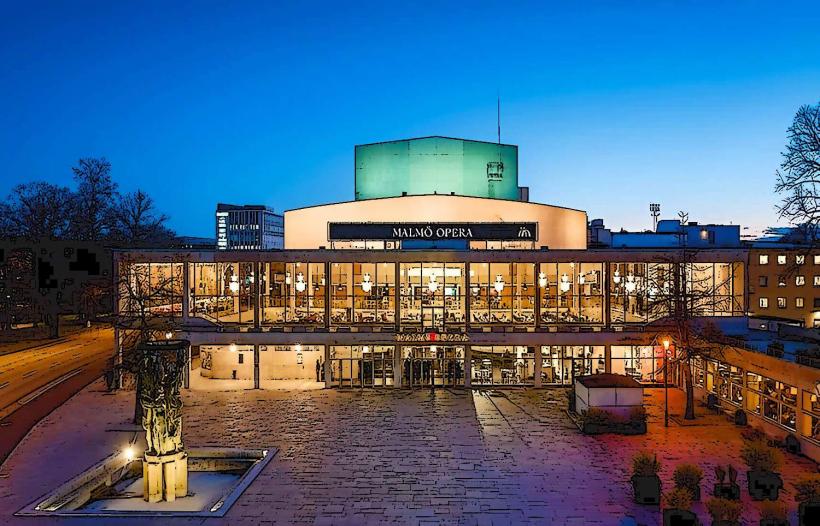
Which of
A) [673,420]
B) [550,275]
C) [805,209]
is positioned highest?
[805,209]

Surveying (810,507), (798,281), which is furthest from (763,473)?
(798,281)

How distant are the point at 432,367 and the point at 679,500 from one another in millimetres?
22043

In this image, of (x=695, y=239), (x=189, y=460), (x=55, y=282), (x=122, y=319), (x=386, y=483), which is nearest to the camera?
(x=386, y=483)

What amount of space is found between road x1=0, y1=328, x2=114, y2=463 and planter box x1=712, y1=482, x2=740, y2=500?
25.1m

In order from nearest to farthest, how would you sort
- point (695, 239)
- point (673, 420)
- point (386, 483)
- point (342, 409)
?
point (386, 483), point (673, 420), point (342, 409), point (695, 239)

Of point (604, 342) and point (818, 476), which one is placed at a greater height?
point (604, 342)

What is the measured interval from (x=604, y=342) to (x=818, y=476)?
54.7 ft

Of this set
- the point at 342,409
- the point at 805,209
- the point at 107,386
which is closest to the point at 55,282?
the point at 107,386

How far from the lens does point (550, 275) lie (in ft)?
129

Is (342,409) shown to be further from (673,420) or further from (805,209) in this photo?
(805,209)

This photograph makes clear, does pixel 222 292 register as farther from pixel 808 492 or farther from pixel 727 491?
pixel 808 492

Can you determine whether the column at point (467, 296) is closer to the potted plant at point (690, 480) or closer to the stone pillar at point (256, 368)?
the stone pillar at point (256, 368)

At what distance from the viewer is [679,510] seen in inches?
667

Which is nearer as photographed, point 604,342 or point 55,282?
point 604,342
